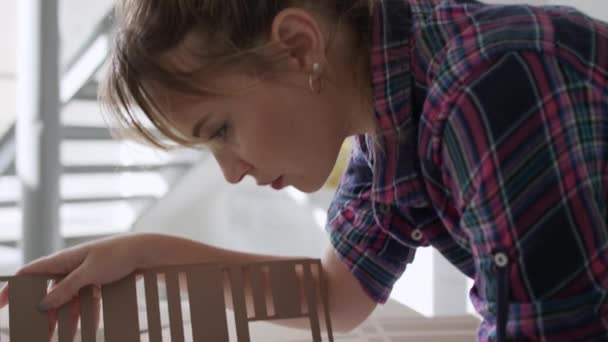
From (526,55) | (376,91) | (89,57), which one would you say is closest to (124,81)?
(376,91)

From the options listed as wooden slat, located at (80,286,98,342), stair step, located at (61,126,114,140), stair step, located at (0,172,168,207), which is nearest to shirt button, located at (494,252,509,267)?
wooden slat, located at (80,286,98,342)

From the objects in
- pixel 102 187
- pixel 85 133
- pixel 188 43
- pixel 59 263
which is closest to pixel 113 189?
pixel 102 187

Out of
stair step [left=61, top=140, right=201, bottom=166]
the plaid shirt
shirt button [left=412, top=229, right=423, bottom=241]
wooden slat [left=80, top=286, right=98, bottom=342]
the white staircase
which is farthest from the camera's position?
stair step [left=61, top=140, right=201, bottom=166]

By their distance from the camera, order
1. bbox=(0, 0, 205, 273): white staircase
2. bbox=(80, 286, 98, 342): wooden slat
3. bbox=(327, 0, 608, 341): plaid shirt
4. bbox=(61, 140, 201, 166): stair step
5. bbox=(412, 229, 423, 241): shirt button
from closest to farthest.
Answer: bbox=(327, 0, 608, 341): plaid shirt, bbox=(80, 286, 98, 342): wooden slat, bbox=(412, 229, 423, 241): shirt button, bbox=(0, 0, 205, 273): white staircase, bbox=(61, 140, 201, 166): stair step

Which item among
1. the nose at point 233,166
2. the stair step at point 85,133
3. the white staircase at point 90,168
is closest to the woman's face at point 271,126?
the nose at point 233,166

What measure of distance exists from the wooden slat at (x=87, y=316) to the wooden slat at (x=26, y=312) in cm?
3

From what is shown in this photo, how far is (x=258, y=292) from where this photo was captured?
1.97 feet

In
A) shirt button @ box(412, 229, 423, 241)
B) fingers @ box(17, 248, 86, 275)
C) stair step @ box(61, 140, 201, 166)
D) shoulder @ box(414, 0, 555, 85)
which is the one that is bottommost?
shirt button @ box(412, 229, 423, 241)

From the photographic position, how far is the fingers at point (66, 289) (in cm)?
56

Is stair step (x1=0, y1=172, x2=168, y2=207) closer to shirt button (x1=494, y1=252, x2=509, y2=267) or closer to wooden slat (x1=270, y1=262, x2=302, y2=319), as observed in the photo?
wooden slat (x1=270, y1=262, x2=302, y2=319)

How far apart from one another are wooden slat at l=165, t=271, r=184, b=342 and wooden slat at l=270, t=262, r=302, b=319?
0.09 m

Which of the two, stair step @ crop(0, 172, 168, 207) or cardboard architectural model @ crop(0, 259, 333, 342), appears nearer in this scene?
cardboard architectural model @ crop(0, 259, 333, 342)

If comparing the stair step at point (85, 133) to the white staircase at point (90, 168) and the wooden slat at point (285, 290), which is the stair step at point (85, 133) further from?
the wooden slat at point (285, 290)

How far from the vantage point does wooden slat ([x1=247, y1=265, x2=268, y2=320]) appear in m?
0.60
